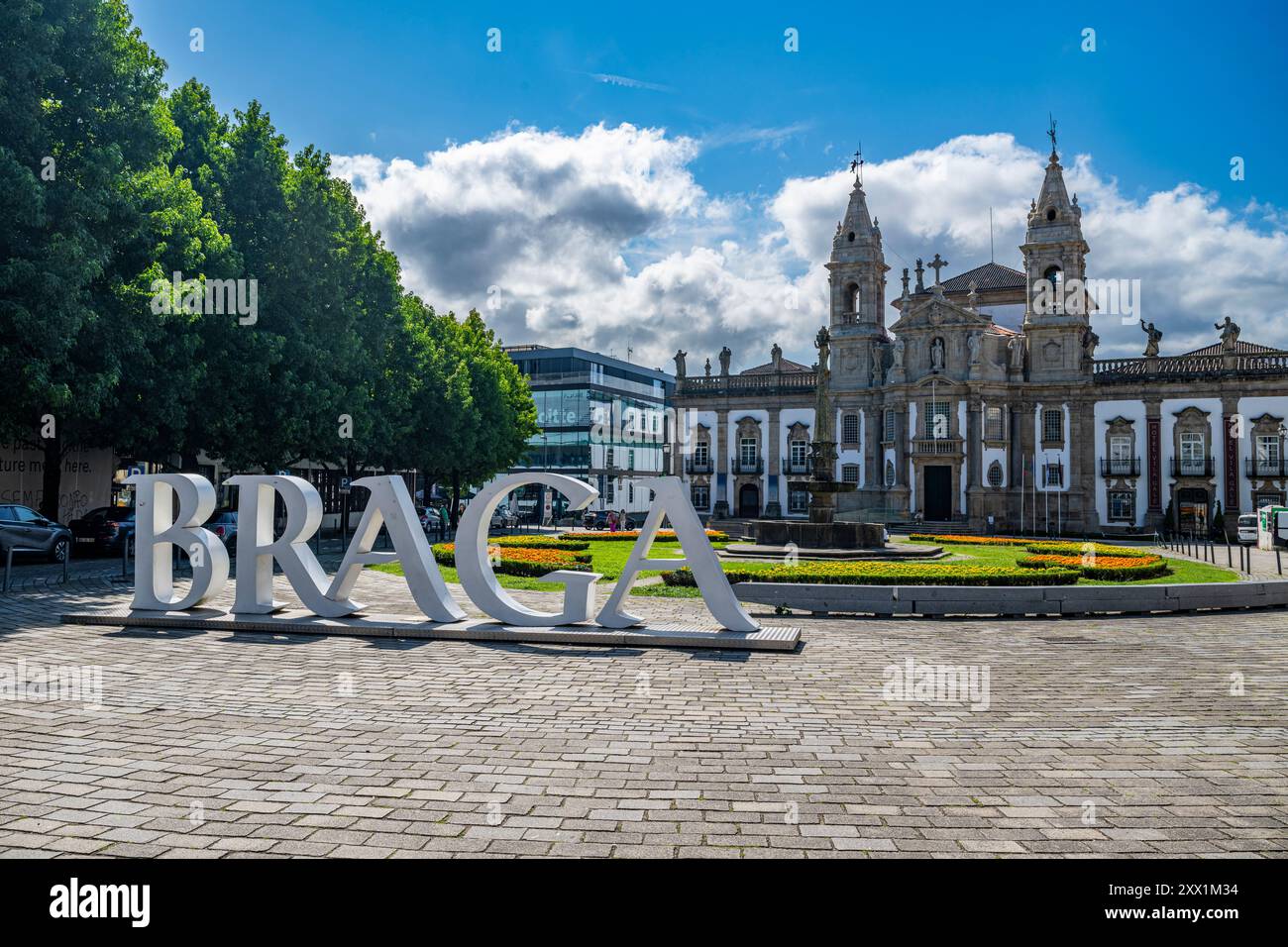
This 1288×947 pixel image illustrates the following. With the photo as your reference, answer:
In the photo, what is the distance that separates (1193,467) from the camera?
55.6 metres

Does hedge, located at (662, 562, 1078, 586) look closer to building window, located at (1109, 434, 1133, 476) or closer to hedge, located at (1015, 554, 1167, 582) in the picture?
hedge, located at (1015, 554, 1167, 582)

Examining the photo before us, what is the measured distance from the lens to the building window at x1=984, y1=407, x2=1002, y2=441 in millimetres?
58875

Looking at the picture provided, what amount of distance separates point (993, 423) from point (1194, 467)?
12.1 m

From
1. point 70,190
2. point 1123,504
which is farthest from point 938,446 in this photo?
point 70,190

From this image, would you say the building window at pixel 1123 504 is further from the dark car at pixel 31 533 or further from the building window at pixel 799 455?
the dark car at pixel 31 533

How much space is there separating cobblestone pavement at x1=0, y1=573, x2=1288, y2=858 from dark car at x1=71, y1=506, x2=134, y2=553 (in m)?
15.8

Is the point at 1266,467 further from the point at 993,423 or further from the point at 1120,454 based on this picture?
the point at 993,423

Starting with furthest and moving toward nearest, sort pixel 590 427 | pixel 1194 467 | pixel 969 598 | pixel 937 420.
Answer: pixel 590 427 < pixel 937 420 < pixel 1194 467 < pixel 969 598

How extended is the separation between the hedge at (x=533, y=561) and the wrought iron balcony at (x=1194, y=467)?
154ft

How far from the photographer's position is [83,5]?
789 inches

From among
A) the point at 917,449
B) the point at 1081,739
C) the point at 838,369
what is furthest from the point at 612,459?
the point at 1081,739

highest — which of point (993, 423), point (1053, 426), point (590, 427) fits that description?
point (590, 427)

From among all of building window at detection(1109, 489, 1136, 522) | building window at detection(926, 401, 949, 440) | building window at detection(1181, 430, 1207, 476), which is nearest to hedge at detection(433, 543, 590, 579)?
building window at detection(926, 401, 949, 440)
